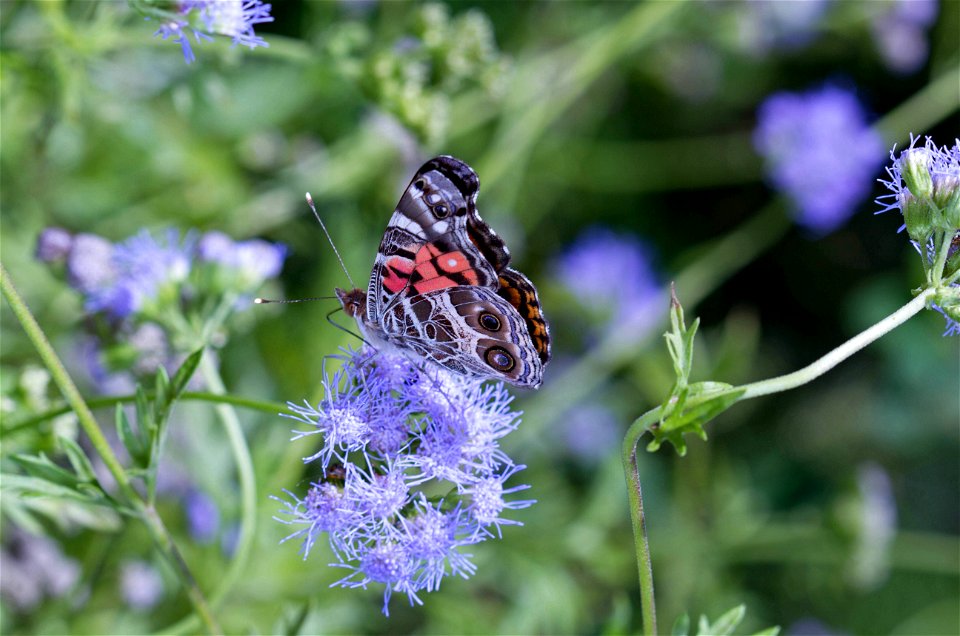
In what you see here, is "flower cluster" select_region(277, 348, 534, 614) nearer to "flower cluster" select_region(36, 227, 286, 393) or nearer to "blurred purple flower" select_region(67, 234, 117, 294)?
"flower cluster" select_region(36, 227, 286, 393)

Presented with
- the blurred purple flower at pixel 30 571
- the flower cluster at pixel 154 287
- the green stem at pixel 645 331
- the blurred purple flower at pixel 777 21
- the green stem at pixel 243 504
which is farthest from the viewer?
the blurred purple flower at pixel 777 21

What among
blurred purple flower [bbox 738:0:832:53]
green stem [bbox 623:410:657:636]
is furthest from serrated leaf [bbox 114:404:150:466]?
blurred purple flower [bbox 738:0:832:53]

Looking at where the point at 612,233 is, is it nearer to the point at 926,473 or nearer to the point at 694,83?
the point at 694,83

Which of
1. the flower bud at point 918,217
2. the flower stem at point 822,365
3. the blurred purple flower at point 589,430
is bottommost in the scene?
the blurred purple flower at point 589,430

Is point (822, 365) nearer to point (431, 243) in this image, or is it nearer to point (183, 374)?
point (431, 243)

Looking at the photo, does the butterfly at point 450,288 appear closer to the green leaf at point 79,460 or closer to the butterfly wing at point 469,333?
the butterfly wing at point 469,333

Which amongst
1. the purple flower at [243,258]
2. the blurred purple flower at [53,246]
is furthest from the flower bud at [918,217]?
the blurred purple flower at [53,246]

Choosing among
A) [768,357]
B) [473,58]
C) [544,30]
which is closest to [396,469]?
[473,58]
